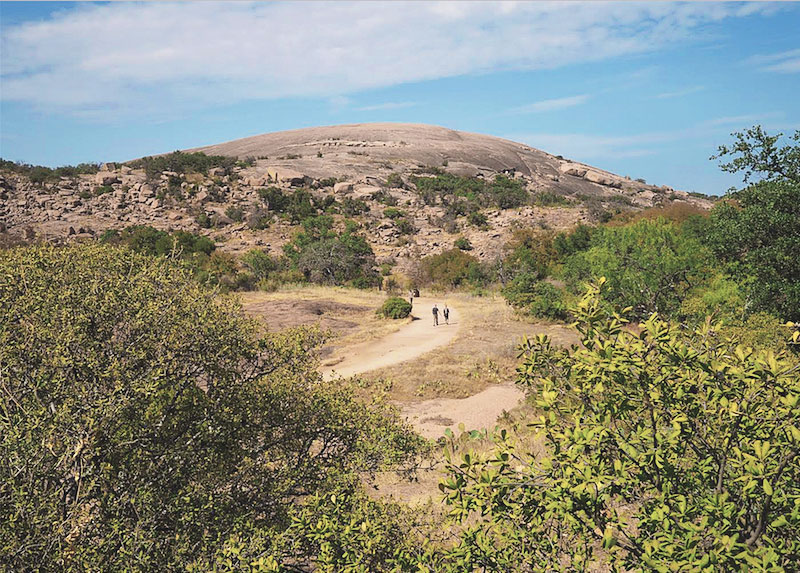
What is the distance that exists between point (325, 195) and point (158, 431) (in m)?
67.3

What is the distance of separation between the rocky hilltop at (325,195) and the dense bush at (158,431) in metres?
45.5

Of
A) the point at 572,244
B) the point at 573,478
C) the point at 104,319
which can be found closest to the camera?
the point at 573,478

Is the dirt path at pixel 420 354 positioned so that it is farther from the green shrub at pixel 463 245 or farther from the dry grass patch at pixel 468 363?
the green shrub at pixel 463 245

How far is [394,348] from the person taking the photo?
27281 mm

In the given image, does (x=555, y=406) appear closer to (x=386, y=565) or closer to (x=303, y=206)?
(x=386, y=565)

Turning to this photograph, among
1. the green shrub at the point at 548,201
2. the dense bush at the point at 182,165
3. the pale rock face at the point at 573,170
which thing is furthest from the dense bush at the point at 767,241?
the pale rock face at the point at 573,170

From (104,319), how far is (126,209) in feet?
190

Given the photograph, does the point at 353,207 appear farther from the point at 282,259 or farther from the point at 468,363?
the point at 468,363

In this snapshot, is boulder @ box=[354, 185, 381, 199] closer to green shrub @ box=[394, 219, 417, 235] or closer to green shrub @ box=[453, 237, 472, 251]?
green shrub @ box=[394, 219, 417, 235]

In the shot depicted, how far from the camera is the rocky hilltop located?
5628 cm

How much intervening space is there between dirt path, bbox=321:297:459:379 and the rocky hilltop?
25479 millimetres

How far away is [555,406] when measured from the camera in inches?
163

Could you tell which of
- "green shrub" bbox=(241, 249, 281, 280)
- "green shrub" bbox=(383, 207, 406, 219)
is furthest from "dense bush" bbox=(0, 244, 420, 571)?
"green shrub" bbox=(383, 207, 406, 219)

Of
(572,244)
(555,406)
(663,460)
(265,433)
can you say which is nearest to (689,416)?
(663,460)
